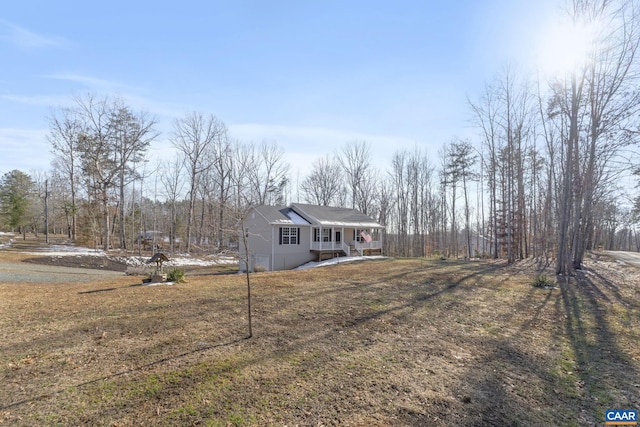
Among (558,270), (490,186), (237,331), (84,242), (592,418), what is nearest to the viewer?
(592,418)

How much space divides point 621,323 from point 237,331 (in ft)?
26.8

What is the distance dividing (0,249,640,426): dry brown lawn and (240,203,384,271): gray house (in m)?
11.7

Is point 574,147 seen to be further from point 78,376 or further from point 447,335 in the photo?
point 78,376

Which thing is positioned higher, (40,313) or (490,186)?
(490,186)

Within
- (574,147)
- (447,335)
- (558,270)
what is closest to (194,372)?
(447,335)

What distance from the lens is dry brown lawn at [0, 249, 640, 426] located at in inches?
122

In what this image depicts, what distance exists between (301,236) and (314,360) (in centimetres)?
1704

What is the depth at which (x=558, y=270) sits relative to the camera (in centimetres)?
1234

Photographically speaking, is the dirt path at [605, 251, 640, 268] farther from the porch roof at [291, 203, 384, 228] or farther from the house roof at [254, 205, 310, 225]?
the house roof at [254, 205, 310, 225]

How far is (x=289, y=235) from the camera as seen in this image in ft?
67.7

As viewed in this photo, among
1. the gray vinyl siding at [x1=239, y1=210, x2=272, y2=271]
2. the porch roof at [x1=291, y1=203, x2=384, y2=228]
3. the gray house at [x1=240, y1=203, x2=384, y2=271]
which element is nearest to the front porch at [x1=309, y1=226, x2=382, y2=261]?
the gray house at [x1=240, y1=203, x2=384, y2=271]

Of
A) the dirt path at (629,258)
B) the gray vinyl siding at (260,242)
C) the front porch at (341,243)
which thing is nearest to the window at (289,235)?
the gray vinyl siding at (260,242)

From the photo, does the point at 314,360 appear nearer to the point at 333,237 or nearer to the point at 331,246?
the point at 331,246

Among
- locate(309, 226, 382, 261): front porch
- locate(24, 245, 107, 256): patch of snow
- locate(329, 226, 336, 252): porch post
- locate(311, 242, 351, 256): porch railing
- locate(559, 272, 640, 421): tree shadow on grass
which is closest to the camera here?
locate(559, 272, 640, 421): tree shadow on grass
